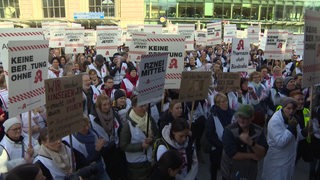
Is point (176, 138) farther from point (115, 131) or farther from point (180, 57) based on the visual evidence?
point (180, 57)

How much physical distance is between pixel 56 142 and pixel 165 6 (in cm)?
4472

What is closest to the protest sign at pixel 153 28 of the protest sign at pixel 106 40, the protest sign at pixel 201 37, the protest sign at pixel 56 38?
the protest sign at pixel 201 37

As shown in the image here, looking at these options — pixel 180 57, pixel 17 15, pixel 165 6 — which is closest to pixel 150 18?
pixel 165 6

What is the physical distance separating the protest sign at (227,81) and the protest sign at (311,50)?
1269 mm

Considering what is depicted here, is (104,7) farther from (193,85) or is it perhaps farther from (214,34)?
(193,85)

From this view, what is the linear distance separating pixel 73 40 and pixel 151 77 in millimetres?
8538

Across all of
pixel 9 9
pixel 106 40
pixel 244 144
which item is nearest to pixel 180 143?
pixel 244 144

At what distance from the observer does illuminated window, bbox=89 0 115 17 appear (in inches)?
1794

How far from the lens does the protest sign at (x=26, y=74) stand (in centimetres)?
375

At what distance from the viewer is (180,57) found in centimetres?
593

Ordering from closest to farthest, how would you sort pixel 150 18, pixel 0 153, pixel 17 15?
pixel 0 153 < pixel 150 18 < pixel 17 15

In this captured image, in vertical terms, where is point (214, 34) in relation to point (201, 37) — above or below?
above

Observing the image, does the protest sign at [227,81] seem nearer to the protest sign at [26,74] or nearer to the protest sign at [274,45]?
the protest sign at [26,74]

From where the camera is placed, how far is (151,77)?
14.7 feet
